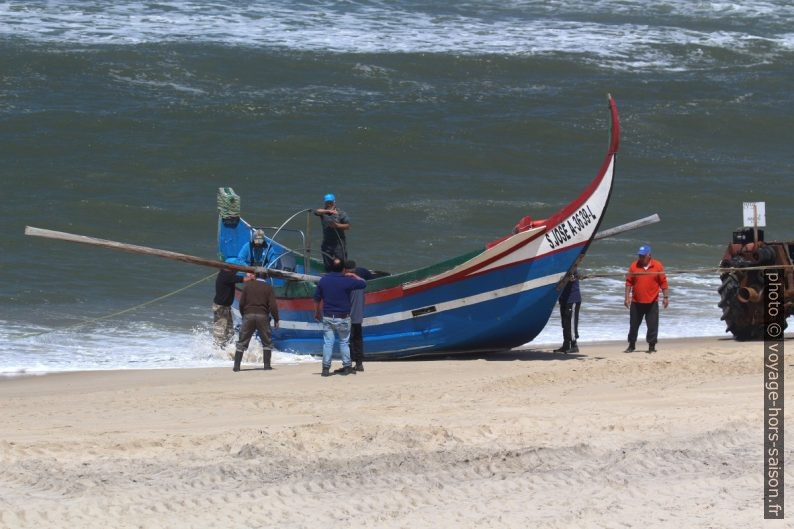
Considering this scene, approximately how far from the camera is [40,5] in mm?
33531

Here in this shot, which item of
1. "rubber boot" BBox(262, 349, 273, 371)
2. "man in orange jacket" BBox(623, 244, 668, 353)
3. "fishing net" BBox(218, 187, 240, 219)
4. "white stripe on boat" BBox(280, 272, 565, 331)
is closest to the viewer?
"white stripe on boat" BBox(280, 272, 565, 331)

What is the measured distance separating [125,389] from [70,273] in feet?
25.4

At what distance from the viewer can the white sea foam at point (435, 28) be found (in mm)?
31734

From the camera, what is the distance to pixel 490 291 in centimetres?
1148

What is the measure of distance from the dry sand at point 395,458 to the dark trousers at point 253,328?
1.93m

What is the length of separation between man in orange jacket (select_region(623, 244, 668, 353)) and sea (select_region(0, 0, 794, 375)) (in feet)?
6.11

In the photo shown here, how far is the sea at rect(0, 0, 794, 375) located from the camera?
16531mm

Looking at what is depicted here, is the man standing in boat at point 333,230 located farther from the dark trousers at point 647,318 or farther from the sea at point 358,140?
the dark trousers at point 647,318

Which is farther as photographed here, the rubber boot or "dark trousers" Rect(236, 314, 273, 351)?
the rubber boot

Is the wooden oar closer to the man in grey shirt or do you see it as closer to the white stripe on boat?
the white stripe on boat

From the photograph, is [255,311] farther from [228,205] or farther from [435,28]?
[435,28]

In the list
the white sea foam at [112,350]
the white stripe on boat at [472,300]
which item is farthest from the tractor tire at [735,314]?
the white sea foam at [112,350]

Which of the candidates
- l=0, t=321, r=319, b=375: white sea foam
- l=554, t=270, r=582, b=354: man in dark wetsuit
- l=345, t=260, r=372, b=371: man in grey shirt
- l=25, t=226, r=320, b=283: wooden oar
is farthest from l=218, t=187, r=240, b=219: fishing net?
l=554, t=270, r=582, b=354: man in dark wetsuit

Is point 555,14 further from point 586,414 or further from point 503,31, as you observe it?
point 586,414
